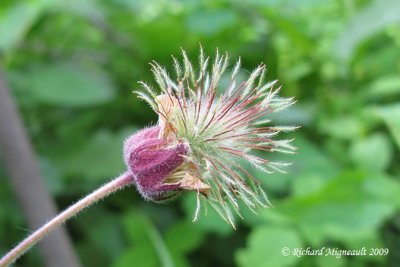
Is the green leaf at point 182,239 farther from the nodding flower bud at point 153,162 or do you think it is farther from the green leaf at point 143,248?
the nodding flower bud at point 153,162

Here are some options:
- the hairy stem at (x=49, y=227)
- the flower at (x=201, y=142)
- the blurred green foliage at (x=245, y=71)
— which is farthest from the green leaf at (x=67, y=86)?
the hairy stem at (x=49, y=227)

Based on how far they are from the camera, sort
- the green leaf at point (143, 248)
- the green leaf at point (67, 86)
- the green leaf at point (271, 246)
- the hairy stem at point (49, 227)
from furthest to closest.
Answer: the green leaf at point (67, 86)
the green leaf at point (143, 248)
the green leaf at point (271, 246)
the hairy stem at point (49, 227)

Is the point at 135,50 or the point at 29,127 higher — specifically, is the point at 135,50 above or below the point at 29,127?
above

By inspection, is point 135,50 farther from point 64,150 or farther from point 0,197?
point 0,197

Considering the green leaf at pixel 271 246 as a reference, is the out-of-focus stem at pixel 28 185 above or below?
above

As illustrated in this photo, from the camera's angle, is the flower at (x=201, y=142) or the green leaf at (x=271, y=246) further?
the green leaf at (x=271, y=246)

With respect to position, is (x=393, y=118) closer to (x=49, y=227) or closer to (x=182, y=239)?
(x=182, y=239)

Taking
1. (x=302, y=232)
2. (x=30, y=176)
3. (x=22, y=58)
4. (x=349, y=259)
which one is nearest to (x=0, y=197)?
(x=30, y=176)

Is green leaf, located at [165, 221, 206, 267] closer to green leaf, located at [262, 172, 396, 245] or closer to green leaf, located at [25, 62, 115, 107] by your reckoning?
green leaf, located at [262, 172, 396, 245]
